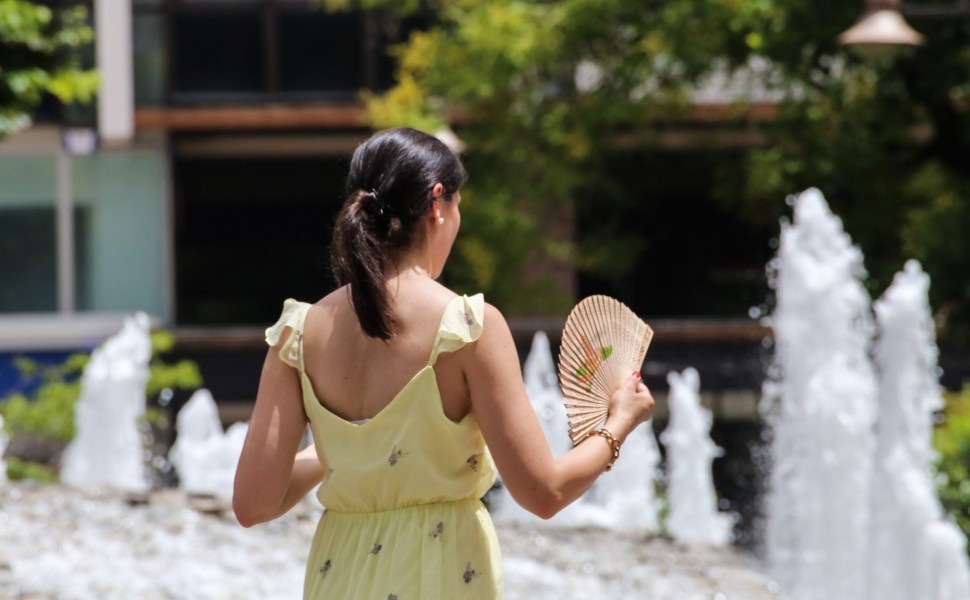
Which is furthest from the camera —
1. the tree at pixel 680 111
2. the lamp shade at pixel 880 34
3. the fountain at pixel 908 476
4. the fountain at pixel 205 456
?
the tree at pixel 680 111

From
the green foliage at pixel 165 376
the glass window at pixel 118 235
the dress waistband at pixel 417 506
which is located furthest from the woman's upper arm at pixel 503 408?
the glass window at pixel 118 235

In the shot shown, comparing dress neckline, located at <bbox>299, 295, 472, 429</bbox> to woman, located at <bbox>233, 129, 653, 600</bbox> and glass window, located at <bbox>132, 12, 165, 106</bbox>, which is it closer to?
woman, located at <bbox>233, 129, 653, 600</bbox>

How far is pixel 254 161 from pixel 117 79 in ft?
7.30

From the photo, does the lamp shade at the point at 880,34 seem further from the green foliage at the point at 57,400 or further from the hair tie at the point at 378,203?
the hair tie at the point at 378,203

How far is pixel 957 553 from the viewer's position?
7.31m

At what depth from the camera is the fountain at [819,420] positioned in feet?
28.5

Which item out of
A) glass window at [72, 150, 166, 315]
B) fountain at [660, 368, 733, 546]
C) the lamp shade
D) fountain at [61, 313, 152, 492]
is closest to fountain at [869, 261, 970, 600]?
the lamp shade

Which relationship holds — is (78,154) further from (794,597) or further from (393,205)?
(393,205)

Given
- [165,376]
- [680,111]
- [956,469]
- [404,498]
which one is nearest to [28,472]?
[165,376]

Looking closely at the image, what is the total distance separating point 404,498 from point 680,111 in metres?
14.1

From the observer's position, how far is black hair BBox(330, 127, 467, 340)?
2.63 meters

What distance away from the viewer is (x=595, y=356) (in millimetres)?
2793

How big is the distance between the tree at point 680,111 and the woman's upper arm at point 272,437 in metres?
11.0

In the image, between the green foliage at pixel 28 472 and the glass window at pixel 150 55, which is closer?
the green foliage at pixel 28 472
